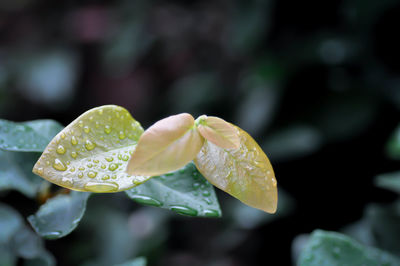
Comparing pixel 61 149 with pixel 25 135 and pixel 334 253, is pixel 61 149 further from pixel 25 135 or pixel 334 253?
pixel 334 253

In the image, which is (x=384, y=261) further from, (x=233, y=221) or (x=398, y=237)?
(x=233, y=221)

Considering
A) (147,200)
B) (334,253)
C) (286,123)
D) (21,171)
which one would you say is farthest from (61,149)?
(286,123)

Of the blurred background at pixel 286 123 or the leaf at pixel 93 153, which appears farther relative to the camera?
the blurred background at pixel 286 123

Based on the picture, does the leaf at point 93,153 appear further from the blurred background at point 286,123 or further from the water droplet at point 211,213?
the blurred background at point 286,123

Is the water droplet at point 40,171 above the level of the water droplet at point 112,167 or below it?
above

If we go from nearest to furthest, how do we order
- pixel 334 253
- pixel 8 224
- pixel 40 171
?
pixel 40 171 < pixel 334 253 < pixel 8 224

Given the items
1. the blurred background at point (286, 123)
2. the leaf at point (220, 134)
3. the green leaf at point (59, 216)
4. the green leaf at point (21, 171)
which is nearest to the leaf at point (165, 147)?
the leaf at point (220, 134)
